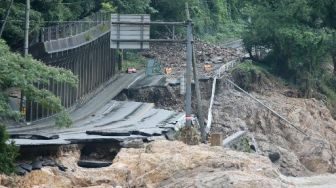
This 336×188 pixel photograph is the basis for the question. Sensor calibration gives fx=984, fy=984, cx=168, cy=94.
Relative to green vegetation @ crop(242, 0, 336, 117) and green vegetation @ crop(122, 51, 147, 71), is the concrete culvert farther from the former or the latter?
green vegetation @ crop(122, 51, 147, 71)

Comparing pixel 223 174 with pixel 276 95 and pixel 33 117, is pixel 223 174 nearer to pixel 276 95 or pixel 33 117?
pixel 33 117

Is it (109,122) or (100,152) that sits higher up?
(100,152)

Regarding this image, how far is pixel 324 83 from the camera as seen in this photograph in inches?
3420

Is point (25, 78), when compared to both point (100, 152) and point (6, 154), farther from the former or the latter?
point (100, 152)

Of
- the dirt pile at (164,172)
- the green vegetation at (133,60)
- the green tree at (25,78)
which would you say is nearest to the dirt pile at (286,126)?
the green vegetation at (133,60)

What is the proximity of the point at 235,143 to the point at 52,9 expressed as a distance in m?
19.3

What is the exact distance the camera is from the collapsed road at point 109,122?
40347mm

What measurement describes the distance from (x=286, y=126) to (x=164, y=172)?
126 ft

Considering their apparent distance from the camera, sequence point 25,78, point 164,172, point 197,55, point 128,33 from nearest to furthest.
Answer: point 164,172 < point 25,78 < point 128,33 < point 197,55

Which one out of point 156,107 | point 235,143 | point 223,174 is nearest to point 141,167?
point 223,174

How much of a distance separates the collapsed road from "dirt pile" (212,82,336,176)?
598 cm

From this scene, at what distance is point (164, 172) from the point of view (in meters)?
34.8

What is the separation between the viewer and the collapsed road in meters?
40.3

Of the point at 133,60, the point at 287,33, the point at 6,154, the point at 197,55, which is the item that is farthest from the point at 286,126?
the point at 6,154
